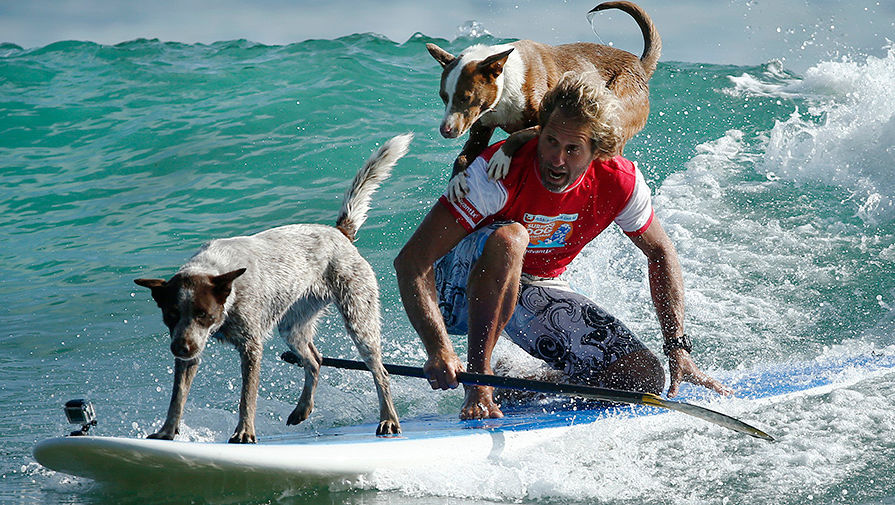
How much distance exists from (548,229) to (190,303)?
1703 mm

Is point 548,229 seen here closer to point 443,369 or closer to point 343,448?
point 443,369

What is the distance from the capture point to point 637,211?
13.1 ft

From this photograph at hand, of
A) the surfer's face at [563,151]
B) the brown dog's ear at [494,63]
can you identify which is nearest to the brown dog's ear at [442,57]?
the brown dog's ear at [494,63]

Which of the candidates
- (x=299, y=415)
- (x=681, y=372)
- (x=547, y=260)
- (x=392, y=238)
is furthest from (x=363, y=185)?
(x=392, y=238)

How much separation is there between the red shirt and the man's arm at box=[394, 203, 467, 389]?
7 centimetres

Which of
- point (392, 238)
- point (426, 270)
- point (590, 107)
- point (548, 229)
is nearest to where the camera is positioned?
point (590, 107)

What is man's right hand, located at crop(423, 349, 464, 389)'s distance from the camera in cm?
360

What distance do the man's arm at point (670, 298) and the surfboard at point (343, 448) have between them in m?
0.12

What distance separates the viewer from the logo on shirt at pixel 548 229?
391 cm

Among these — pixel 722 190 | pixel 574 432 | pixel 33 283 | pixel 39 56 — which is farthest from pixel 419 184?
pixel 39 56

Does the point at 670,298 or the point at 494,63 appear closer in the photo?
the point at 494,63

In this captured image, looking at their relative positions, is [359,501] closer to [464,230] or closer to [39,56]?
[464,230]

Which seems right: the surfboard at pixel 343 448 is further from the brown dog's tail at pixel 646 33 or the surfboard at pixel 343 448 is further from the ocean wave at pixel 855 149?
the ocean wave at pixel 855 149

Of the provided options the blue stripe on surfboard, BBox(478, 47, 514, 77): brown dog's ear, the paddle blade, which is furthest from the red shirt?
the paddle blade
